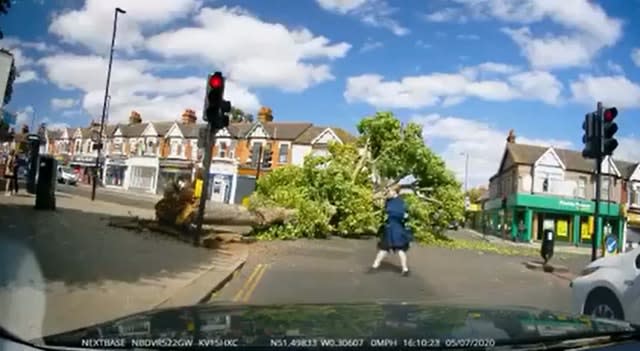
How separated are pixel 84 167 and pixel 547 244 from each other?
4.29 m

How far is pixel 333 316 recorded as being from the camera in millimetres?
2742

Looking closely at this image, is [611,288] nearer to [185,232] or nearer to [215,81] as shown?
[215,81]

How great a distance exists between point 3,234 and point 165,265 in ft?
5.18

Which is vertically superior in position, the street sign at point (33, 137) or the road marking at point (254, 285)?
the street sign at point (33, 137)

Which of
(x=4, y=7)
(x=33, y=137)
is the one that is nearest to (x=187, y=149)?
(x=33, y=137)

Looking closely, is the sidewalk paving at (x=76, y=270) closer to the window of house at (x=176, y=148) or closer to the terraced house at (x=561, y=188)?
the window of house at (x=176, y=148)

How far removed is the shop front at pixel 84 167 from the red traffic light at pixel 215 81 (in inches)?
45.2

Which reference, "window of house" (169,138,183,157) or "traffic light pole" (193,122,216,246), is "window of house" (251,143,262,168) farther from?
"window of house" (169,138,183,157)

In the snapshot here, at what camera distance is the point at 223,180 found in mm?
4898

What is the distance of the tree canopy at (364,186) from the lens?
15.6 feet

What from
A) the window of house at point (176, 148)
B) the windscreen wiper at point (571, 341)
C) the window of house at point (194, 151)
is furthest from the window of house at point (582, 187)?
the window of house at point (176, 148)

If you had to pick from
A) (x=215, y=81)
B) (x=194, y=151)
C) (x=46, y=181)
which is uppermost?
(x=215, y=81)

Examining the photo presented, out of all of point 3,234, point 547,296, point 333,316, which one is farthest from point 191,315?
point 547,296

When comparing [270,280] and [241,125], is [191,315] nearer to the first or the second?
[241,125]
